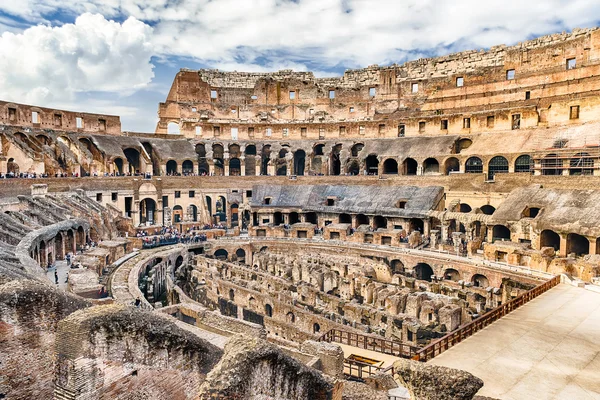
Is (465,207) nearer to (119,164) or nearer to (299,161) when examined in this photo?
(299,161)

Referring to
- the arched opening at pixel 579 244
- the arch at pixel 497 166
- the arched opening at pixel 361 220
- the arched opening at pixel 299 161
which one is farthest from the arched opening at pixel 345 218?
the arched opening at pixel 579 244

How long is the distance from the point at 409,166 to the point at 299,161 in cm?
1460

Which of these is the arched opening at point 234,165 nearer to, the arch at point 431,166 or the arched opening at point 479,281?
the arch at point 431,166

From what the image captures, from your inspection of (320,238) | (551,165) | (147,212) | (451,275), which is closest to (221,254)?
(320,238)

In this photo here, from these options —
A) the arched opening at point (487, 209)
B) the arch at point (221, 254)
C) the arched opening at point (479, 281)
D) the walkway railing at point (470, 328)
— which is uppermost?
the arched opening at point (487, 209)

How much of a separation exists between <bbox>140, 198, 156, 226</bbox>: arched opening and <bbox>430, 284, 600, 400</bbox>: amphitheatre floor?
35.8 m

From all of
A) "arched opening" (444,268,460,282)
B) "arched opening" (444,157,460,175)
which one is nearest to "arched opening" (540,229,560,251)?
"arched opening" (444,268,460,282)

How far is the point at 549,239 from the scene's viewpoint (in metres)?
27.5

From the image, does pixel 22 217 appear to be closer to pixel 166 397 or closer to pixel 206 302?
pixel 206 302

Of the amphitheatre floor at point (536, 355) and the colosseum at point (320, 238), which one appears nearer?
the colosseum at point (320, 238)

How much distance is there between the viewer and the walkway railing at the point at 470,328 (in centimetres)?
1135

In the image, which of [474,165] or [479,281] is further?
[474,165]

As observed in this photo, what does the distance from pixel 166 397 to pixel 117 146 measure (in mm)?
40674

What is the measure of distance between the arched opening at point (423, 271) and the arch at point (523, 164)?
42.4ft
